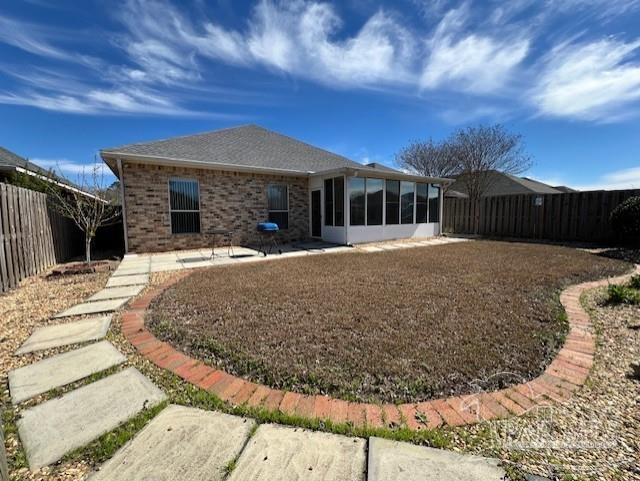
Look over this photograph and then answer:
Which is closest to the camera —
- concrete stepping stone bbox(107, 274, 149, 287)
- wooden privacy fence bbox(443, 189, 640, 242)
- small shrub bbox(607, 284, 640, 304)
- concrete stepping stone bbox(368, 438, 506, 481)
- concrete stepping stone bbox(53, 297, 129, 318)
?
concrete stepping stone bbox(368, 438, 506, 481)

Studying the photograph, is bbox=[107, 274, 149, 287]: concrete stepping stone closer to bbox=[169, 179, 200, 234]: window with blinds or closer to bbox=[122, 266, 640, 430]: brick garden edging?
bbox=[122, 266, 640, 430]: brick garden edging

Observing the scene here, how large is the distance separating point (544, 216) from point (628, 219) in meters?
3.08

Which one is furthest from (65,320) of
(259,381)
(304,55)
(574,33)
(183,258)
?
(574,33)

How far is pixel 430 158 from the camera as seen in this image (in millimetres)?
21562

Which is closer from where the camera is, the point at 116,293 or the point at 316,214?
the point at 116,293

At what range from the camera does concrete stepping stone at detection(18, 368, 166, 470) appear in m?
1.53

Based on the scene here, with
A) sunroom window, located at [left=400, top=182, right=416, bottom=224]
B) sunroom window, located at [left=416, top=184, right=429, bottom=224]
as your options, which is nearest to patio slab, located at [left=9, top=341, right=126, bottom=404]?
sunroom window, located at [left=400, top=182, right=416, bottom=224]

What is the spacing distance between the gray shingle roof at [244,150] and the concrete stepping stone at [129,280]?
4.19 metres

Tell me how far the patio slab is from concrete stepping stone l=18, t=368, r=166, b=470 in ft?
0.78

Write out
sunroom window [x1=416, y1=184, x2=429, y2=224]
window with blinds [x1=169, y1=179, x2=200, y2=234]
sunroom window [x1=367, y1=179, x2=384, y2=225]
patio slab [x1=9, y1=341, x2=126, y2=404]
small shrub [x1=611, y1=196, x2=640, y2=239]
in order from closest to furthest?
1. patio slab [x1=9, y1=341, x2=126, y2=404]
2. small shrub [x1=611, y1=196, x2=640, y2=239]
3. window with blinds [x1=169, y1=179, x2=200, y2=234]
4. sunroom window [x1=367, y1=179, x2=384, y2=225]
5. sunroom window [x1=416, y1=184, x2=429, y2=224]

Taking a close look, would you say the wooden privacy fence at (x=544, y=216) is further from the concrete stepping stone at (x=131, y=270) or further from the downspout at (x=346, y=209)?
the concrete stepping stone at (x=131, y=270)

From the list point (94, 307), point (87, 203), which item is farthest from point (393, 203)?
point (87, 203)

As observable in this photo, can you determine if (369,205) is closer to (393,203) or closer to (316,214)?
(393,203)

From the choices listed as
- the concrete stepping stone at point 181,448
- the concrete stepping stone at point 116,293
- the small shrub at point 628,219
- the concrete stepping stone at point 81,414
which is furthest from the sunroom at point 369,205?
the concrete stepping stone at point 181,448
